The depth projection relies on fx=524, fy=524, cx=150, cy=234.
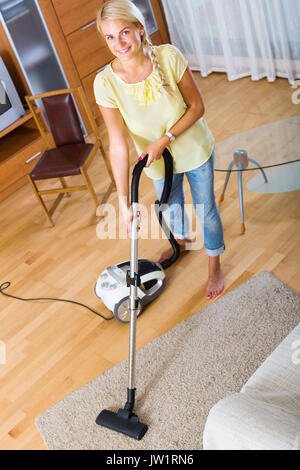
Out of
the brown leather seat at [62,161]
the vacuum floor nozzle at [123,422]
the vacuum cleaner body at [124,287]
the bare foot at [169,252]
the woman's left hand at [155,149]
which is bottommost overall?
the vacuum floor nozzle at [123,422]

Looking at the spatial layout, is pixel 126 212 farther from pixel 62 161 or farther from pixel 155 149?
pixel 62 161

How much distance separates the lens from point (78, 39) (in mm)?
4164

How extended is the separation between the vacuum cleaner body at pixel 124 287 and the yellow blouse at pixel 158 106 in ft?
1.98

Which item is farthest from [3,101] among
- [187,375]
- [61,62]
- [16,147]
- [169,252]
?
[187,375]

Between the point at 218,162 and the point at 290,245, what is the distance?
56 centimetres

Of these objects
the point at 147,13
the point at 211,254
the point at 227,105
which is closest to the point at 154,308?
the point at 211,254

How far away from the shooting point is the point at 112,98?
79.3 inches

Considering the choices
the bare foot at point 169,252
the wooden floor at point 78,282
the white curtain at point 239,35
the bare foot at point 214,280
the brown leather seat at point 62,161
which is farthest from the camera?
the white curtain at point 239,35

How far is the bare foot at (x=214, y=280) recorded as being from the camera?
8.19 ft

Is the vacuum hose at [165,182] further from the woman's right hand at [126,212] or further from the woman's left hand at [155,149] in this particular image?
the woman's right hand at [126,212]

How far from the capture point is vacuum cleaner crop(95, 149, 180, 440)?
1.98 meters

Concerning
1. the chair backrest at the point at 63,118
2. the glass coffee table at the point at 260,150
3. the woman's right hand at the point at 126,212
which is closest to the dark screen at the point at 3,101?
the chair backrest at the point at 63,118

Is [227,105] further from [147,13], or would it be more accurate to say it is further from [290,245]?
[290,245]

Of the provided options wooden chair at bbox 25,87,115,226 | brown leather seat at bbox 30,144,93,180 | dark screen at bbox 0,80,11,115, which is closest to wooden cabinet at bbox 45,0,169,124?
dark screen at bbox 0,80,11,115
